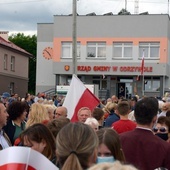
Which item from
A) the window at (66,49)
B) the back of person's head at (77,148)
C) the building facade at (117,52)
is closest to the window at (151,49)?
the building facade at (117,52)

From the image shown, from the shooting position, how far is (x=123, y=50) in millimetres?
41406

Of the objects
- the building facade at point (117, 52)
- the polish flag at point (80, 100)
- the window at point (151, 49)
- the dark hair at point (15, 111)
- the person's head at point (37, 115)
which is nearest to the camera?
the person's head at point (37, 115)

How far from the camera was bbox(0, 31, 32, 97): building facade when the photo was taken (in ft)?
145

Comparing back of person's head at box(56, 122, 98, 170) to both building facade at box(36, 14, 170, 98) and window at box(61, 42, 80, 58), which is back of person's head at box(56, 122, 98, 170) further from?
window at box(61, 42, 80, 58)

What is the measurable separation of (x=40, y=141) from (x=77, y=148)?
4.82 feet

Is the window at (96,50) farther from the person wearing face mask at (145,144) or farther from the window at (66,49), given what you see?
the person wearing face mask at (145,144)

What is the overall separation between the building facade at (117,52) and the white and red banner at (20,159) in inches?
1443

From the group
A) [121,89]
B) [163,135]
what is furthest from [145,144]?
[121,89]

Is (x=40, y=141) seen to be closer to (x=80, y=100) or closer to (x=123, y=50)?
(x=80, y=100)

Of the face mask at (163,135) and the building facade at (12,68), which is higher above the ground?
the building facade at (12,68)

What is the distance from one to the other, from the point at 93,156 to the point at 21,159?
504 millimetres

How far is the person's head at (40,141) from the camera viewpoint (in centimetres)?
436

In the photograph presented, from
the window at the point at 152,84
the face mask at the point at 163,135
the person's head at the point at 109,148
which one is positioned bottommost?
the face mask at the point at 163,135

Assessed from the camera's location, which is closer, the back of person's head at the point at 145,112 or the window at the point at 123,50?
the back of person's head at the point at 145,112
